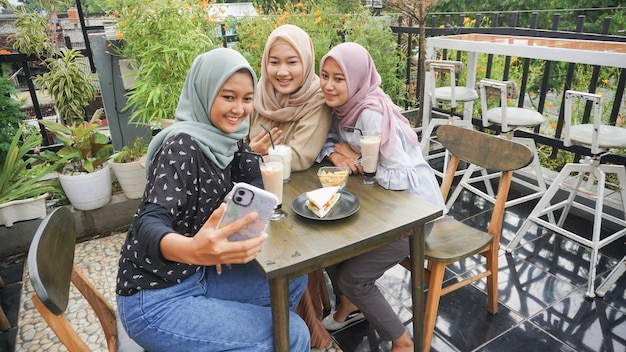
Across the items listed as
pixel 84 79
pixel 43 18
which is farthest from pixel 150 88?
pixel 43 18

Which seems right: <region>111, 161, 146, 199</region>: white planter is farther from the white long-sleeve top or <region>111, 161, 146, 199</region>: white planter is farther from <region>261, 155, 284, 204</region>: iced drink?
<region>261, 155, 284, 204</region>: iced drink

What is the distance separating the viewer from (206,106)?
1547 millimetres

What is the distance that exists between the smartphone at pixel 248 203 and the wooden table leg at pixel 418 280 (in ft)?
2.50

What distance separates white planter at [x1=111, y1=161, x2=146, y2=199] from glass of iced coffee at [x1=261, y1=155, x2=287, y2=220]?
6.07ft

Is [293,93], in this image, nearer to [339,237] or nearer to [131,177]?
[339,237]

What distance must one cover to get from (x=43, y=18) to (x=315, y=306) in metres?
3.47

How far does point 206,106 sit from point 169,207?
0.43 metres

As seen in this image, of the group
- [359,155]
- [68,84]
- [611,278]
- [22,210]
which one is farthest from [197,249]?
[68,84]

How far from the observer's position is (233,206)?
1.06 m

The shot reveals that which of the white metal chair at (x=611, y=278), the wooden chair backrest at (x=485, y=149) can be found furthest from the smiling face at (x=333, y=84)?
the white metal chair at (x=611, y=278)

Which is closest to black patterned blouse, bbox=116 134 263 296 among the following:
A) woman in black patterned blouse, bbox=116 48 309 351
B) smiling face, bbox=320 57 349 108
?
woman in black patterned blouse, bbox=116 48 309 351

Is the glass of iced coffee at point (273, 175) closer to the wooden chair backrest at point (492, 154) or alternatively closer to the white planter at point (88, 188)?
the wooden chair backrest at point (492, 154)

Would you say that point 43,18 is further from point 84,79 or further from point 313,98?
point 313,98

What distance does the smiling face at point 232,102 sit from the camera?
1514 millimetres
